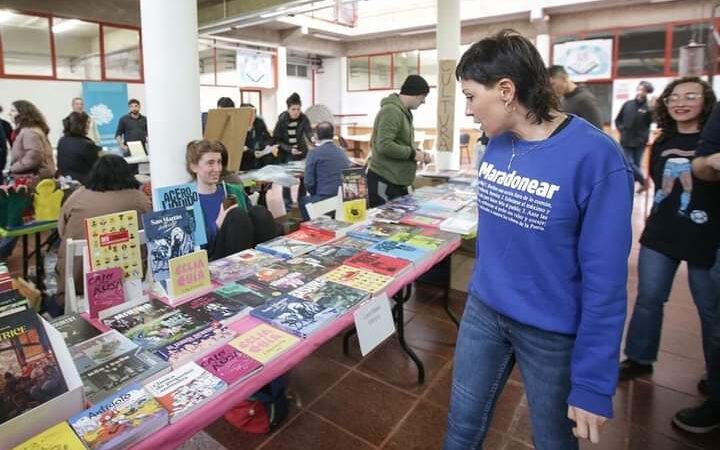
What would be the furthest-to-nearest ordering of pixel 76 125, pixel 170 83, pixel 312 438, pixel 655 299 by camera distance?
pixel 76 125, pixel 170 83, pixel 655 299, pixel 312 438

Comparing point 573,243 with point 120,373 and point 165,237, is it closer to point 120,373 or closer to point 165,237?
point 120,373

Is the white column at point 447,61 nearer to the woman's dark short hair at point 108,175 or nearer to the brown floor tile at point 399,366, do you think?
the brown floor tile at point 399,366

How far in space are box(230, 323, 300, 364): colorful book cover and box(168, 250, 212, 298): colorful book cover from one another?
0.33m

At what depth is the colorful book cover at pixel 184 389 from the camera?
3.29 feet

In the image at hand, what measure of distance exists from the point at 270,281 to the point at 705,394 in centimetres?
193

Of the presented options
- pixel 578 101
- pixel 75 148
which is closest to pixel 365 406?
pixel 578 101

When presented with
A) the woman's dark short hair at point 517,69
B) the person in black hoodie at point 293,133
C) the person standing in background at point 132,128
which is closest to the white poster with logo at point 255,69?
the person standing in background at point 132,128

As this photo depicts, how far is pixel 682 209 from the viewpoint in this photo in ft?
5.77

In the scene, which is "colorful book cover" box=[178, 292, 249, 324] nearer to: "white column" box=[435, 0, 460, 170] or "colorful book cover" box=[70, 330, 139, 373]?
"colorful book cover" box=[70, 330, 139, 373]

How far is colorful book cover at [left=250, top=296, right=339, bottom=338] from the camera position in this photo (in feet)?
4.38

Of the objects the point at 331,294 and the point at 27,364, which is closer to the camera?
the point at 27,364

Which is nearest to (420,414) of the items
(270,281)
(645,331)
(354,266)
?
(354,266)

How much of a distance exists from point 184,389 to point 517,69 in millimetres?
986

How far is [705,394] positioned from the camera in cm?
206
